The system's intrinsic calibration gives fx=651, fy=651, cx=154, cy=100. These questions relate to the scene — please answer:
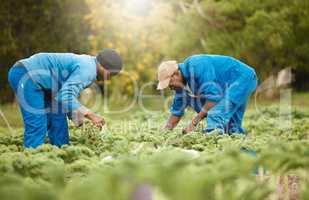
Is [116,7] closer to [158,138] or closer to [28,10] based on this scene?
[28,10]

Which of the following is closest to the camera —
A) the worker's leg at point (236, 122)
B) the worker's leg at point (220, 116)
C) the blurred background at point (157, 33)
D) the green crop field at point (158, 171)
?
the green crop field at point (158, 171)

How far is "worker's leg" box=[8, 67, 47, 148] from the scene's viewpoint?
6.81 metres

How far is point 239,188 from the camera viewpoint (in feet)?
13.0

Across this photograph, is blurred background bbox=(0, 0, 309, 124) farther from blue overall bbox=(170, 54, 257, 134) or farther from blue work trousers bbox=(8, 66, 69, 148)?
blue work trousers bbox=(8, 66, 69, 148)

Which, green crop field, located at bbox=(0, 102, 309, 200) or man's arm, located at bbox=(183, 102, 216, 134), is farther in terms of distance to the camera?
man's arm, located at bbox=(183, 102, 216, 134)

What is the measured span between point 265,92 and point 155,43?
13.1 ft

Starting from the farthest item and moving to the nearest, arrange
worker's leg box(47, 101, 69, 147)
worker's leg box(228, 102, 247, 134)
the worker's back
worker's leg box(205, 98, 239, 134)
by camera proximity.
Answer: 1. worker's leg box(228, 102, 247, 134)
2. worker's leg box(205, 98, 239, 134)
3. worker's leg box(47, 101, 69, 147)
4. the worker's back

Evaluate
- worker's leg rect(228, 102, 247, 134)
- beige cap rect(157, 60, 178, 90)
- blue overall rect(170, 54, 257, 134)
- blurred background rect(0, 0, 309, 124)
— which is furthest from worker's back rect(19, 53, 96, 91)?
blurred background rect(0, 0, 309, 124)

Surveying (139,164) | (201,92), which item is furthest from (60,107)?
(139,164)

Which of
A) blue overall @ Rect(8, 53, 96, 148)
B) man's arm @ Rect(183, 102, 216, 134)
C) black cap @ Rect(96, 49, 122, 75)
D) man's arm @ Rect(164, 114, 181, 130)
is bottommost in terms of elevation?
man's arm @ Rect(164, 114, 181, 130)

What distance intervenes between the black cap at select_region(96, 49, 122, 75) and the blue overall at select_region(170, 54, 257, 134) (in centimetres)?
96

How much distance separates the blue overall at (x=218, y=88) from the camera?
751cm

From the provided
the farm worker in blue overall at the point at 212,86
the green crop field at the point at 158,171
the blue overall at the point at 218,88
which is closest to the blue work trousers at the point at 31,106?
the green crop field at the point at 158,171

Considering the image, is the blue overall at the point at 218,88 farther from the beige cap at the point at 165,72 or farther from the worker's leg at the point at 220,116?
the beige cap at the point at 165,72
